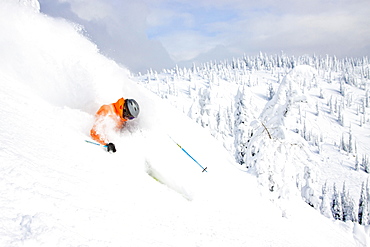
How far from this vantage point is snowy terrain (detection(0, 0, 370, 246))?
3.09 metres

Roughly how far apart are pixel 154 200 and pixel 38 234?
302 cm

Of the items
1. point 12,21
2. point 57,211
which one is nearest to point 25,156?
point 57,211

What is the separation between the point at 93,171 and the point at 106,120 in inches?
102

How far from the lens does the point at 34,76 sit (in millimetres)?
8641

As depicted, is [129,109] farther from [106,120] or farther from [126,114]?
[106,120]

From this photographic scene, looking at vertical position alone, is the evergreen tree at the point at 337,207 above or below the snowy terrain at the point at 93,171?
below

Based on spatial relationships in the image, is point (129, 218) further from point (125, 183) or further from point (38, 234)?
point (38, 234)

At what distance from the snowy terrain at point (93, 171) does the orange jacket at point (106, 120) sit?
433 mm

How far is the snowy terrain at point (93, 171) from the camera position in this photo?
3092 mm

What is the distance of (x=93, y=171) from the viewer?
493 centimetres

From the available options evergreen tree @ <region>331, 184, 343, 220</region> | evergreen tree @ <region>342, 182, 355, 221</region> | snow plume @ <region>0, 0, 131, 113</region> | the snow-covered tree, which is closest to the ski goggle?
snow plume @ <region>0, 0, 131, 113</region>

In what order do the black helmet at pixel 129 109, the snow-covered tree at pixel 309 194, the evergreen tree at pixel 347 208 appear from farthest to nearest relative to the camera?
the evergreen tree at pixel 347 208 → the snow-covered tree at pixel 309 194 → the black helmet at pixel 129 109

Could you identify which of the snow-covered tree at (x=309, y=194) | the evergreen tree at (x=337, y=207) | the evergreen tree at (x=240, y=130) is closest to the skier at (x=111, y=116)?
the evergreen tree at (x=240, y=130)

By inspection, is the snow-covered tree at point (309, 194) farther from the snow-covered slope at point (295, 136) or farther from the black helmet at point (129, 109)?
the black helmet at point (129, 109)
